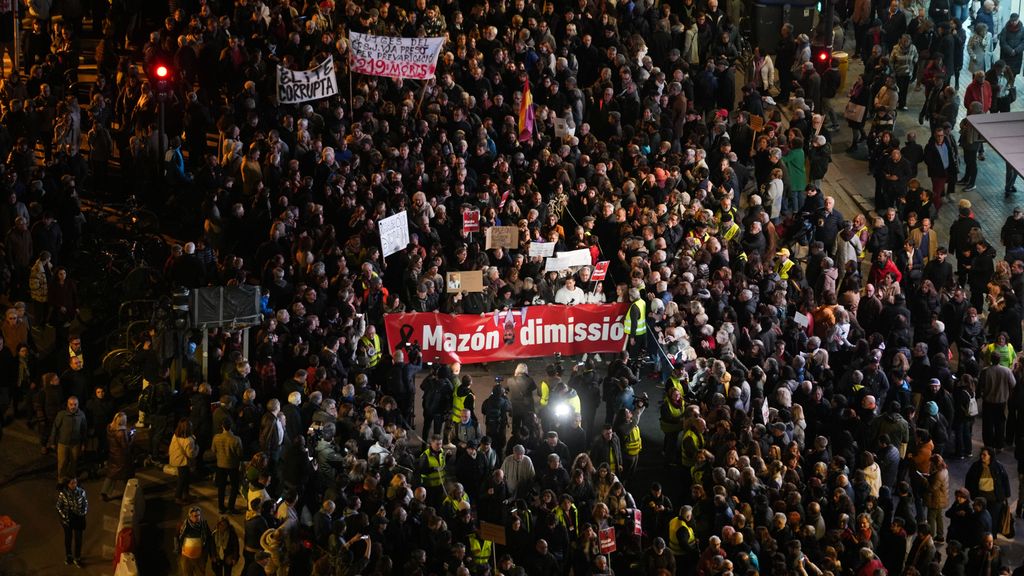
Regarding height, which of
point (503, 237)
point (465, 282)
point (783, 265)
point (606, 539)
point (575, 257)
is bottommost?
point (606, 539)

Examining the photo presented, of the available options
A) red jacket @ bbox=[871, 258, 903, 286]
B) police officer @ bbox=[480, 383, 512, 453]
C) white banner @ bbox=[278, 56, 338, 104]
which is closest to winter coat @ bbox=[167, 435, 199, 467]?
police officer @ bbox=[480, 383, 512, 453]

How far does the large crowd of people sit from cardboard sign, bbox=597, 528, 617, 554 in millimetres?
43

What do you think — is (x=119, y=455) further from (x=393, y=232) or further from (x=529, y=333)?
(x=529, y=333)

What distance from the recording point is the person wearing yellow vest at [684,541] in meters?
22.1

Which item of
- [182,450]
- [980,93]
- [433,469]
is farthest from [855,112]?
[182,450]

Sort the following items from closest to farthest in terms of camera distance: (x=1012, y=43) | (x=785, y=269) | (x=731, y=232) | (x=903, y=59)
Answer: (x=785, y=269)
(x=731, y=232)
(x=903, y=59)
(x=1012, y=43)

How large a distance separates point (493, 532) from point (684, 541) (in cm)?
238

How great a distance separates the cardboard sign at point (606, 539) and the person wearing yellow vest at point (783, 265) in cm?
769

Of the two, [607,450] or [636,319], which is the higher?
[636,319]

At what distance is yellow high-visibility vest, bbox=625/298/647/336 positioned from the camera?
26.5 meters

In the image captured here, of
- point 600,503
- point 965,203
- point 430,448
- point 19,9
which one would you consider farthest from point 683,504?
point 19,9

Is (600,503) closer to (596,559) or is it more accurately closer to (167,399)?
(596,559)

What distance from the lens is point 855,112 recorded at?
3338 centimetres

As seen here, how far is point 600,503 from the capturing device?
22.2 m
